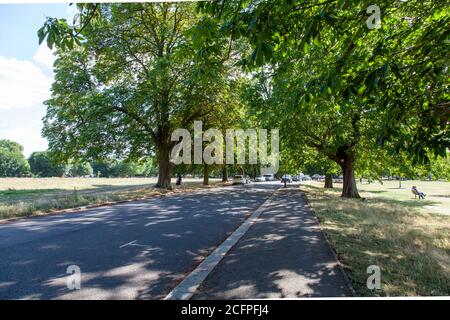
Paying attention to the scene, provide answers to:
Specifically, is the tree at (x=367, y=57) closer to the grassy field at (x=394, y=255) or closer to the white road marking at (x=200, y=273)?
the grassy field at (x=394, y=255)

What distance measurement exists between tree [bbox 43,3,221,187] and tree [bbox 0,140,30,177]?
97.8 meters

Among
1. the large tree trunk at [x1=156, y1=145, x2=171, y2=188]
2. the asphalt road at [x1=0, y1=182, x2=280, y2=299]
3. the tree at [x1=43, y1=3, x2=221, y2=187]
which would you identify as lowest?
the asphalt road at [x1=0, y1=182, x2=280, y2=299]

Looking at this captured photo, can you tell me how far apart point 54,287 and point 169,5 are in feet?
78.5

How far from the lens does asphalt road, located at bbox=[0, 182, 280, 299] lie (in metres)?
4.39

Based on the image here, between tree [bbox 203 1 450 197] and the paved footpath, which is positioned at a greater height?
tree [bbox 203 1 450 197]

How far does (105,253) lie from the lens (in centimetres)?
634

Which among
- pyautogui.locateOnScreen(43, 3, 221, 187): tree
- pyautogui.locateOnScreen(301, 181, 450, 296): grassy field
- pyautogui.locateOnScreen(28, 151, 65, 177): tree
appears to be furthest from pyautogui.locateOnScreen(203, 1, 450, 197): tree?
pyautogui.locateOnScreen(28, 151, 65, 177): tree

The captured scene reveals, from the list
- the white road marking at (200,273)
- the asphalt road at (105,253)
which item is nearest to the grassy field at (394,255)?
the white road marking at (200,273)

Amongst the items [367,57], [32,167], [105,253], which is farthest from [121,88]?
[32,167]

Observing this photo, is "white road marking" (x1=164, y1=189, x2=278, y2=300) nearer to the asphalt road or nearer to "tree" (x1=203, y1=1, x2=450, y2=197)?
the asphalt road

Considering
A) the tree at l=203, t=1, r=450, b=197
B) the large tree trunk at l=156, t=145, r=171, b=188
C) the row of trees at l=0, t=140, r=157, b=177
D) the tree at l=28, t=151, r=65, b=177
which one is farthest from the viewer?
the tree at l=28, t=151, r=65, b=177

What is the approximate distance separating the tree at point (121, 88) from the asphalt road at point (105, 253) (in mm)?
12464

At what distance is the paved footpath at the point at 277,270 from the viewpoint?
4125mm
